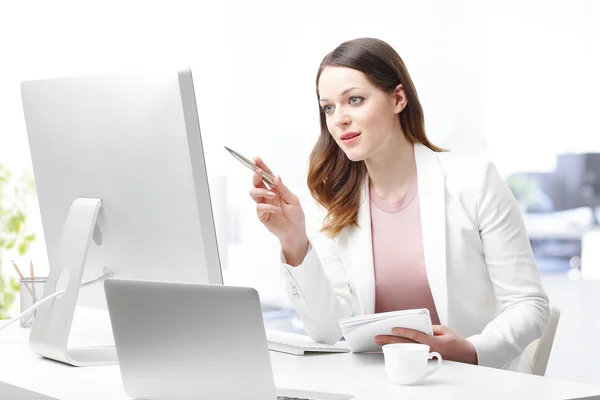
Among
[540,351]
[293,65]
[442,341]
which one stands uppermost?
[293,65]

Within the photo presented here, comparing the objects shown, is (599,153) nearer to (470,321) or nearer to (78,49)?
(470,321)

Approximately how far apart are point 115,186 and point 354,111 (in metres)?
0.78

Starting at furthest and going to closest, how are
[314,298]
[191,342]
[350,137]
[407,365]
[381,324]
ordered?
1. [350,137]
2. [314,298]
3. [381,324]
4. [407,365]
5. [191,342]

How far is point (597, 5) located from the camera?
3.47 metres

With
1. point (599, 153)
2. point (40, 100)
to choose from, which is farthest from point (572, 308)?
point (40, 100)

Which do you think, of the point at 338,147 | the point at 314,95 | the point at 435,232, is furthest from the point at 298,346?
the point at 314,95

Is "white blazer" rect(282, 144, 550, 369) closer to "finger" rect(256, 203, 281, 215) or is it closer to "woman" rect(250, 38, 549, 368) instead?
"woman" rect(250, 38, 549, 368)

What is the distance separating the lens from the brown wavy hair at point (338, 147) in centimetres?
212

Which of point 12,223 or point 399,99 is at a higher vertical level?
point 399,99

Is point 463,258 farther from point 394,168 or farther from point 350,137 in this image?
point 350,137

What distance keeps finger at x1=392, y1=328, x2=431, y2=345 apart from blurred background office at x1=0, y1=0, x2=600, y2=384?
2233 millimetres

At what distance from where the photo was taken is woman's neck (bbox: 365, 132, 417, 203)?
2.19 meters

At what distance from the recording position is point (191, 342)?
3.88 feet

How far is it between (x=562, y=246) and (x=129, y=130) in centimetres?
265
